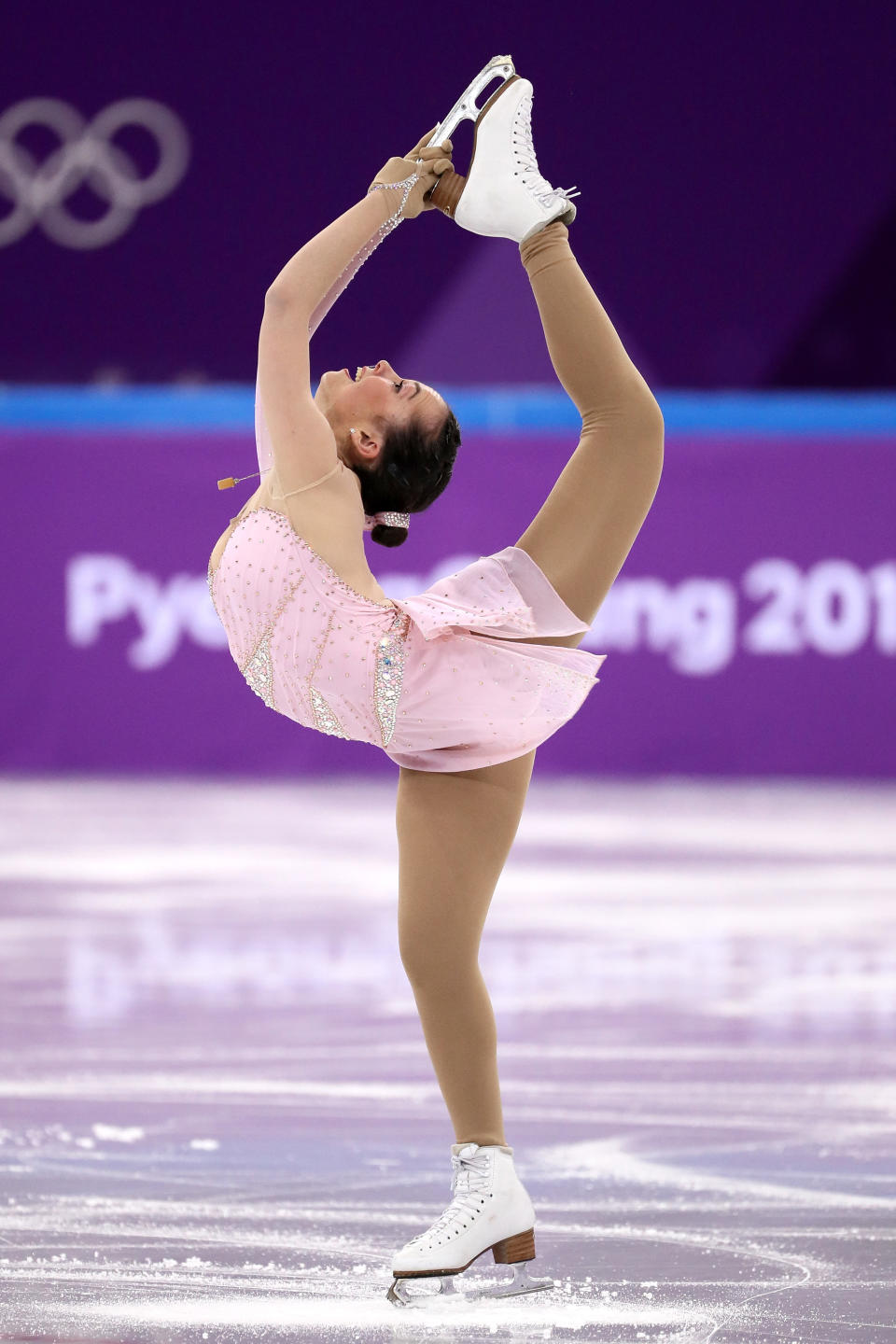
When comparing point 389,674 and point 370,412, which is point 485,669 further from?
point 370,412

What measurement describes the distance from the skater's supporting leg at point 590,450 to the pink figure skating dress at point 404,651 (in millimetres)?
46

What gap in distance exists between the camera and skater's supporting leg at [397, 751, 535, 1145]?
2.32 meters

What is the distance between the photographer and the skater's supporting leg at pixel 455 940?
2318 millimetres

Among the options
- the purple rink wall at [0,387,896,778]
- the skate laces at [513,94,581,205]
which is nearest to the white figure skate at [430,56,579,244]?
the skate laces at [513,94,581,205]

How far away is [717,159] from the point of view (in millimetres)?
10102

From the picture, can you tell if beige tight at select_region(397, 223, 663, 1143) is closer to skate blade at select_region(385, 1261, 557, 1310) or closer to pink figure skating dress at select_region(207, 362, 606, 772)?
pink figure skating dress at select_region(207, 362, 606, 772)

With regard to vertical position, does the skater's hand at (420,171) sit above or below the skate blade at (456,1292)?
above

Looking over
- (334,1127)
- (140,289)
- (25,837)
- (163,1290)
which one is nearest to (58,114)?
(140,289)

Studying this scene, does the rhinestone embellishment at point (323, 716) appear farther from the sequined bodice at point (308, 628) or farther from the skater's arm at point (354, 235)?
the skater's arm at point (354, 235)

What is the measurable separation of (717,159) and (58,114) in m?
3.73

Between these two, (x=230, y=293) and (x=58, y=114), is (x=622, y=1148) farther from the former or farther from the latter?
(x=58, y=114)

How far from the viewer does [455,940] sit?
2318 mm

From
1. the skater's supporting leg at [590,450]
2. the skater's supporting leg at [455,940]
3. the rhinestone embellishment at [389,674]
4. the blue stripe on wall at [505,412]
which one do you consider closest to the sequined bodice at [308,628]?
the rhinestone embellishment at [389,674]

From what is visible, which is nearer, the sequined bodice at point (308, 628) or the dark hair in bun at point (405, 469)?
the sequined bodice at point (308, 628)
